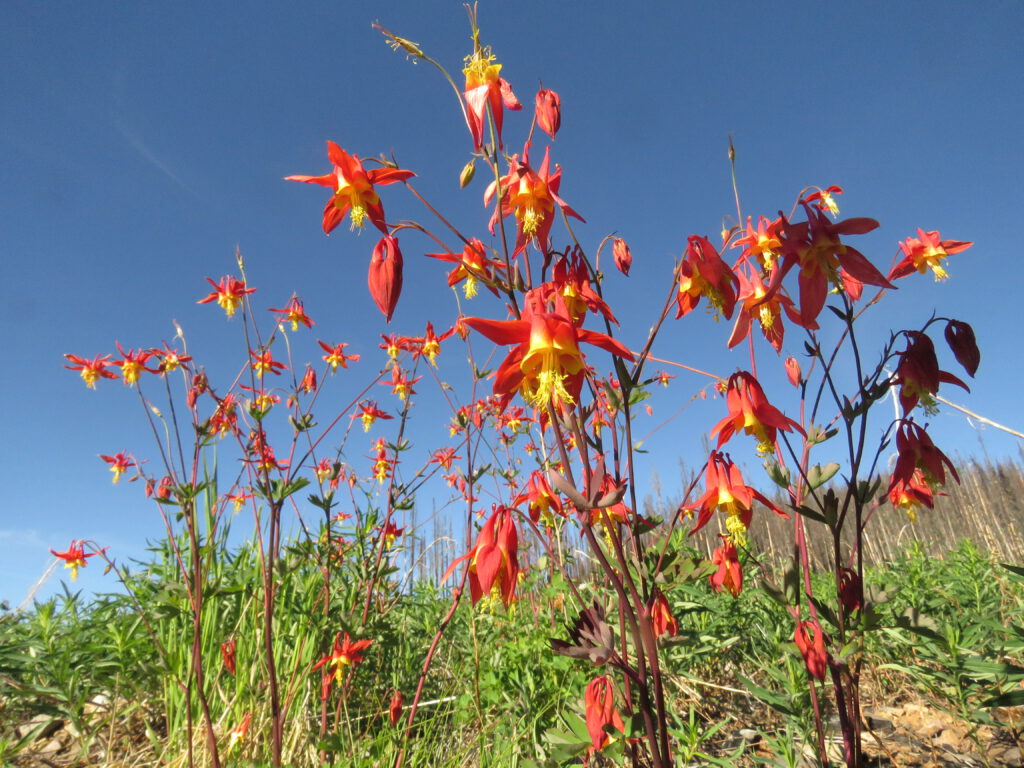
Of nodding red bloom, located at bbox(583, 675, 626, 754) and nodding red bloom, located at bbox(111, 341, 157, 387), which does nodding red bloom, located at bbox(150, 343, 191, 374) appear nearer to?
nodding red bloom, located at bbox(111, 341, 157, 387)

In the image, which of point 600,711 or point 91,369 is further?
point 91,369

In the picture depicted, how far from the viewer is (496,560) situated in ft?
3.68

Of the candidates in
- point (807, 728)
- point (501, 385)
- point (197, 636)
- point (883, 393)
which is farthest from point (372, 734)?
point (883, 393)

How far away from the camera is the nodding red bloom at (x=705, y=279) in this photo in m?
1.07

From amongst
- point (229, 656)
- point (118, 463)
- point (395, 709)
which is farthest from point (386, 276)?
point (118, 463)

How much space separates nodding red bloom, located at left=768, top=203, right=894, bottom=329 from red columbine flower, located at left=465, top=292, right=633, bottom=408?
435 millimetres

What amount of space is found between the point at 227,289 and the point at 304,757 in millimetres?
2196

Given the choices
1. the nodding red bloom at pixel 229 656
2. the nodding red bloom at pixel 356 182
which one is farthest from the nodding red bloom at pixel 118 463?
the nodding red bloom at pixel 356 182

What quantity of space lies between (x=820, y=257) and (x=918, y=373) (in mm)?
368

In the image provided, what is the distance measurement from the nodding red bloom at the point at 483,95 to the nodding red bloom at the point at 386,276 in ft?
1.07

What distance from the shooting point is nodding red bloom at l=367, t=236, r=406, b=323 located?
3.87 ft

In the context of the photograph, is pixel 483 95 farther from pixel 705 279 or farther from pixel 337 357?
pixel 337 357

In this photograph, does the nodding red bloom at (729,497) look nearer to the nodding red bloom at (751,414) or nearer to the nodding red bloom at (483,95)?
the nodding red bloom at (751,414)

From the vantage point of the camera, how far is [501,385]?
1.03 meters
